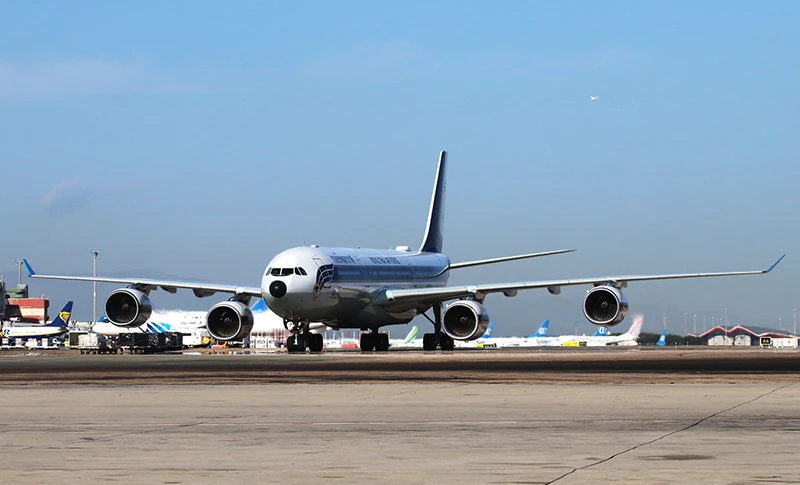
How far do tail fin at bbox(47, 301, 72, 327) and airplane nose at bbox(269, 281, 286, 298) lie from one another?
112382mm

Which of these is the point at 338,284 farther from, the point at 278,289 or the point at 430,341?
the point at 430,341

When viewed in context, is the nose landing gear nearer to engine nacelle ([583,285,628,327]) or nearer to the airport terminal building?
engine nacelle ([583,285,628,327])

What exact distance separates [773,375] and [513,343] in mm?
108004

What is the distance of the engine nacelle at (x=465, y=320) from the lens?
4750 cm

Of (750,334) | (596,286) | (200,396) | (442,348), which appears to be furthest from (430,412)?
(750,334)

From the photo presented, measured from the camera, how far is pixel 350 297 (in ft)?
163

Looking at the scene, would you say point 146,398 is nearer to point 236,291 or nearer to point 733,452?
point 733,452

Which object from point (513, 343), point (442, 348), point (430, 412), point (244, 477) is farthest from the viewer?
point (513, 343)

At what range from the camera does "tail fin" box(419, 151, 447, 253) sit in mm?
63534

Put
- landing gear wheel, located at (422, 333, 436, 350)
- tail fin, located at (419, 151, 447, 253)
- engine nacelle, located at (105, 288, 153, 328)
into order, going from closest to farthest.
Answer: engine nacelle, located at (105, 288, 153, 328)
landing gear wheel, located at (422, 333, 436, 350)
tail fin, located at (419, 151, 447, 253)

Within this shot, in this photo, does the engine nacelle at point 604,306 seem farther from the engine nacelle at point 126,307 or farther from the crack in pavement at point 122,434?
the crack in pavement at point 122,434

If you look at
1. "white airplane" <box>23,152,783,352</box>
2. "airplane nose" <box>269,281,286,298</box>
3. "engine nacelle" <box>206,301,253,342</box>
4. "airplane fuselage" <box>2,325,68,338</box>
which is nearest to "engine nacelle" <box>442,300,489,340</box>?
"white airplane" <box>23,152,783,352</box>

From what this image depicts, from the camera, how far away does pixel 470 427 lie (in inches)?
573

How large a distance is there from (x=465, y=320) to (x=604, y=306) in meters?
5.66
